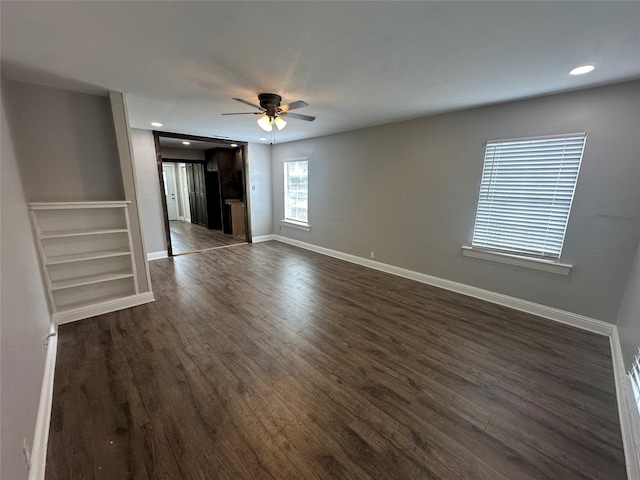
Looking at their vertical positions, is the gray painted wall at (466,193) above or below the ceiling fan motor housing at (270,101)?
below

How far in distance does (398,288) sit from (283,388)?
2.36 metres

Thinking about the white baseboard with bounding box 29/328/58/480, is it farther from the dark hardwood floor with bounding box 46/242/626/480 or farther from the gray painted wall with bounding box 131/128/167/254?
the gray painted wall with bounding box 131/128/167/254

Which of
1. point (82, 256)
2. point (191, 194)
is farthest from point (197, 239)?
point (82, 256)

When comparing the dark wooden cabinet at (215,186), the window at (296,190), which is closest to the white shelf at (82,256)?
the window at (296,190)

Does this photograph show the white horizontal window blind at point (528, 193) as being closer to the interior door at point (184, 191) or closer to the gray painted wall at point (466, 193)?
the gray painted wall at point (466, 193)

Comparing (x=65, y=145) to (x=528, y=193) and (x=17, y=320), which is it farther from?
(x=528, y=193)

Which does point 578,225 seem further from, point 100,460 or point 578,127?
point 100,460

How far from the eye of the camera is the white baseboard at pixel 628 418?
4.50ft

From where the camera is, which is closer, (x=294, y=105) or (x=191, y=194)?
(x=294, y=105)

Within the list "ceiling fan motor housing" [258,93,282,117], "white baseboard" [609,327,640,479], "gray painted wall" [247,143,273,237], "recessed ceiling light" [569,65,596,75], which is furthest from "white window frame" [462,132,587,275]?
"gray painted wall" [247,143,273,237]

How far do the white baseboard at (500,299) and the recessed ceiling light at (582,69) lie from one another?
2.35m

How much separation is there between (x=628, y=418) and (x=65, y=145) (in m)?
5.17

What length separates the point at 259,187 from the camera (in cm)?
638

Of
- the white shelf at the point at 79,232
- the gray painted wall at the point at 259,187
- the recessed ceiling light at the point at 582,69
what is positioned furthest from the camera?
the gray painted wall at the point at 259,187
